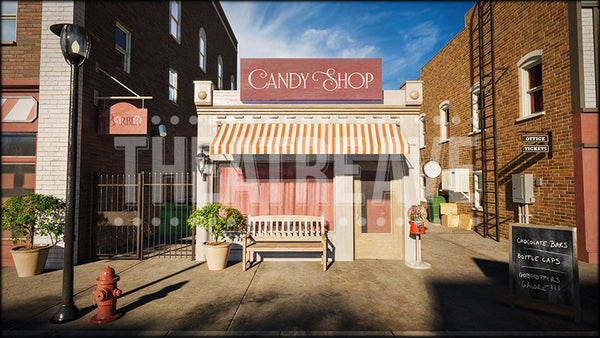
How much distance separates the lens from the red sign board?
25.3 feet

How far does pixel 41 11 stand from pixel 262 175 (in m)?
7.10

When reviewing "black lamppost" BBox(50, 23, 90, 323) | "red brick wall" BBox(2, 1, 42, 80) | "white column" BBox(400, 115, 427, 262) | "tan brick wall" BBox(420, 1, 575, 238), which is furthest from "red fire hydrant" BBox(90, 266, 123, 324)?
"tan brick wall" BBox(420, 1, 575, 238)

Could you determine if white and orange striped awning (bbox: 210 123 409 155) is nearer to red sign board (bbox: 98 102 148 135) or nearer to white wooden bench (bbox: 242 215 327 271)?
white wooden bench (bbox: 242 215 327 271)

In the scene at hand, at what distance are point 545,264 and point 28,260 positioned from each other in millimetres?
10497

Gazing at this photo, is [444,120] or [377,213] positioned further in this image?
[444,120]

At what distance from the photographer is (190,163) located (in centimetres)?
1441

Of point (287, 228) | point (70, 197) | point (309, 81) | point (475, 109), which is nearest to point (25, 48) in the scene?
point (70, 197)

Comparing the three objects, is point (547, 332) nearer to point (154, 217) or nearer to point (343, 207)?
point (343, 207)

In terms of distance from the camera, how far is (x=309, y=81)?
7977 millimetres

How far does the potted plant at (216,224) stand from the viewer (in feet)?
23.1

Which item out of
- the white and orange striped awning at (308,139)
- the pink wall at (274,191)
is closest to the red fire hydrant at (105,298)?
the white and orange striped awning at (308,139)

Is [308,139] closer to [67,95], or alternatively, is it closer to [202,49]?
[67,95]

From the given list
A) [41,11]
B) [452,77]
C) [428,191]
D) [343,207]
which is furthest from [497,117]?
[41,11]

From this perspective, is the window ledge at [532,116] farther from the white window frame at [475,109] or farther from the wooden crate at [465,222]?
the wooden crate at [465,222]
